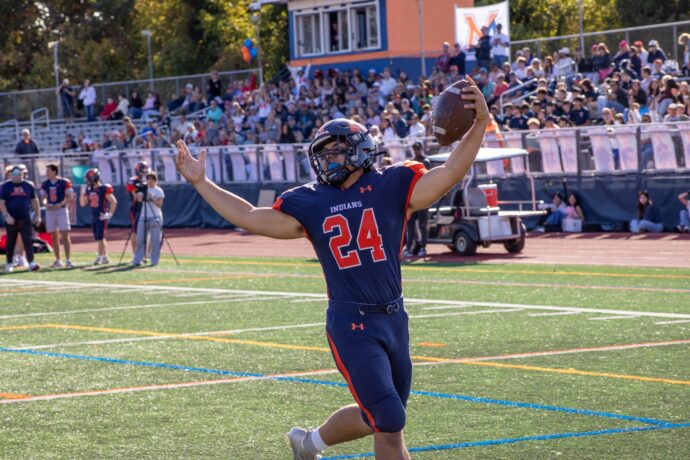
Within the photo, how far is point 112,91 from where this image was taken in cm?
4625

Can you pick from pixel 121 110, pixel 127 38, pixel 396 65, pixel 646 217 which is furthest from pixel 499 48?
pixel 127 38

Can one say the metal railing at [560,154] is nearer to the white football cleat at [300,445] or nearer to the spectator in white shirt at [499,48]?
the spectator in white shirt at [499,48]

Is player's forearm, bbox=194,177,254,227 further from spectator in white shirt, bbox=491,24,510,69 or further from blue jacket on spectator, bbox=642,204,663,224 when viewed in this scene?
spectator in white shirt, bbox=491,24,510,69

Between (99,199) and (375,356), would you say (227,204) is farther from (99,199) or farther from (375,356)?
(99,199)

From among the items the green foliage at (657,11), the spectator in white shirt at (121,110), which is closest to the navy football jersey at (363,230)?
the spectator in white shirt at (121,110)

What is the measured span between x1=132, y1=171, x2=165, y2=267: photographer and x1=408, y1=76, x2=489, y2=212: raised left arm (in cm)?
1652

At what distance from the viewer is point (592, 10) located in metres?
61.3

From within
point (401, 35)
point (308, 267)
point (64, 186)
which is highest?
point (401, 35)

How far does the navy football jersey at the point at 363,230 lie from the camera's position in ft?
19.6

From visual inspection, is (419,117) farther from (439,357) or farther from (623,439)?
(623,439)

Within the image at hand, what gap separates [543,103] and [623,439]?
2047 cm

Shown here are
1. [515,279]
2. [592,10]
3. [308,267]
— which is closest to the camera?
[515,279]

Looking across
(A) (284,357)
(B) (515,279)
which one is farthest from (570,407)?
(B) (515,279)

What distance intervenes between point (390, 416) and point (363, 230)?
887mm
